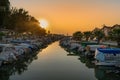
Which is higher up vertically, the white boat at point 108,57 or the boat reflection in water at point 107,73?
the white boat at point 108,57

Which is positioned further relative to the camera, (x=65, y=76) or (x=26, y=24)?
(x=26, y=24)

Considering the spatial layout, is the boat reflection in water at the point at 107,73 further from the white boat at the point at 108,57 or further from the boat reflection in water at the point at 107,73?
the white boat at the point at 108,57

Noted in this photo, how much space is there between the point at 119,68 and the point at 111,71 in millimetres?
1330

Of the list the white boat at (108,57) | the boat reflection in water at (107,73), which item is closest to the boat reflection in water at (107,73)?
the boat reflection in water at (107,73)

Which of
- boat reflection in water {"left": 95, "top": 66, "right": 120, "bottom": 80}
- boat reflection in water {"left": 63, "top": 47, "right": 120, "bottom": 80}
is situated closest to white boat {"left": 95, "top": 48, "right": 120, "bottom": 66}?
boat reflection in water {"left": 63, "top": 47, "right": 120, "bottom": 80}

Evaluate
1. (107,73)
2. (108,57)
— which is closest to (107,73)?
(107,73)

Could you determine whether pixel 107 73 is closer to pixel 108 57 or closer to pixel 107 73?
pixel 107 73

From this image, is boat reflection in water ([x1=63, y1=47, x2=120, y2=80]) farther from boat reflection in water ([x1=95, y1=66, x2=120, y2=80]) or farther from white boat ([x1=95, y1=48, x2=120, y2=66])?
white boat ([x1=95, y1=48, x2=120, y2=66])

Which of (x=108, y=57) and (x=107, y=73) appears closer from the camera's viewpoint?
(x=107, y=73)

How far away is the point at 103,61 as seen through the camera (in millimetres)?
41312

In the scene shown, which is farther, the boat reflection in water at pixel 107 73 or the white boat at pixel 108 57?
the white boat at pixel 108 57

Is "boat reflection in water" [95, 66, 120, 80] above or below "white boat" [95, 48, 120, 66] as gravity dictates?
below

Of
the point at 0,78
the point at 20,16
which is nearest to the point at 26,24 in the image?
the point at 20,16

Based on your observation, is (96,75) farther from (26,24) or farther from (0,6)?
(26,24)
